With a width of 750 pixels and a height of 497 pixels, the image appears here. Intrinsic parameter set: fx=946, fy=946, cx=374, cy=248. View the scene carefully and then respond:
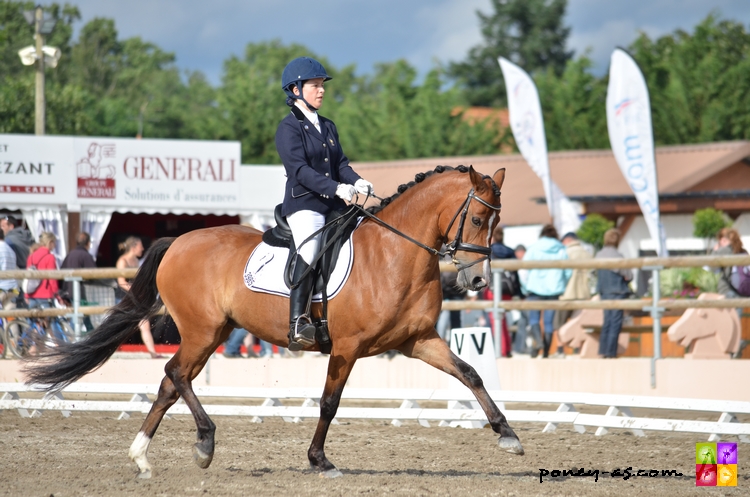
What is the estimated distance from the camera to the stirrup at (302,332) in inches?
233

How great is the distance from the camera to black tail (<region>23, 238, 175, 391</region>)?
6.93 meters

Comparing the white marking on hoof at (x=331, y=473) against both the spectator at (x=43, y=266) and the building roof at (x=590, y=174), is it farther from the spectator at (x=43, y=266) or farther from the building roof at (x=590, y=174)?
the building roof at (x=590, y=174)

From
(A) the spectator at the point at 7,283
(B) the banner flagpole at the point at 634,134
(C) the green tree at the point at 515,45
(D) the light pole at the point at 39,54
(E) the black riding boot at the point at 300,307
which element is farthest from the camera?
(C) the green tree at the point at 515,45

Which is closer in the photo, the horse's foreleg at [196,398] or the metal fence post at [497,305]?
the horse's foreleg at [196,398]

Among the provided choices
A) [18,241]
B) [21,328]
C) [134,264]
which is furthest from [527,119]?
[21,328]

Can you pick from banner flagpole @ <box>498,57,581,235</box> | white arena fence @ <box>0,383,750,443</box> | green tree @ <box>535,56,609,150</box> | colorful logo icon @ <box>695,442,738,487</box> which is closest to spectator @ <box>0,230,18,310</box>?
white arena fence @ <box>0,383,750,443</box>

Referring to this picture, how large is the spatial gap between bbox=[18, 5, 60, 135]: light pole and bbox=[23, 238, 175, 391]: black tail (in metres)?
15.9

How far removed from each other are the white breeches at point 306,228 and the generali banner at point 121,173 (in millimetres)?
11983

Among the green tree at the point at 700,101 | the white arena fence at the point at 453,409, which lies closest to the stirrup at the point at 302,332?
the white arena fence at the point at 453,409

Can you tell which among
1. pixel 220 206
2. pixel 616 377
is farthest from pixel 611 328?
pixel 220 206

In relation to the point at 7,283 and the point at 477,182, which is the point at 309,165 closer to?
the point at 477,182

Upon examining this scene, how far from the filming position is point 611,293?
37.0 feet

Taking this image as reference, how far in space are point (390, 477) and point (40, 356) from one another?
2.83m

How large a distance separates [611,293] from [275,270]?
6.10 metres
